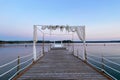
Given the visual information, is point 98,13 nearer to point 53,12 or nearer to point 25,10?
point 53,12

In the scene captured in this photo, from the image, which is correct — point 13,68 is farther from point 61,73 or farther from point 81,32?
point 81,32

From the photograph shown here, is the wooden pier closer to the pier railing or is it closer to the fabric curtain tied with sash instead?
the pier railing

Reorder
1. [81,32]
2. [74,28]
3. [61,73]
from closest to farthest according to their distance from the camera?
1. [61,73]
2. [81,32]
3. [74,28]

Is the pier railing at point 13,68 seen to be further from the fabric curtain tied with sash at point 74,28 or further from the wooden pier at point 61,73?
the fabric curtain tied with sash at point 74,28

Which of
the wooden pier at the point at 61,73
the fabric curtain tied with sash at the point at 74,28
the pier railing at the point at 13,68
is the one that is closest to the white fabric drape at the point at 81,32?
the fabric curtain tied with sash at the point at 74,28

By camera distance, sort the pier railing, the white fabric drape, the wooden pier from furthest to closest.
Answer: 1. the white fabric drape
2. the pier railing
3. the wooden pier

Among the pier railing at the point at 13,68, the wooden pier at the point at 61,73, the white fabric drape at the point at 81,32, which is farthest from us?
the white fabric drape at the point at 81,32

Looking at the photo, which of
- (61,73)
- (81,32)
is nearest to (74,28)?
(81,32)

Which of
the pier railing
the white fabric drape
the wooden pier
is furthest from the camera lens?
the white fabric drape

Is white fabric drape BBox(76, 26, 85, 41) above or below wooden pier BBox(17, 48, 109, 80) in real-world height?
above

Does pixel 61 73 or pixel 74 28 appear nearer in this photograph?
pixel 61 73

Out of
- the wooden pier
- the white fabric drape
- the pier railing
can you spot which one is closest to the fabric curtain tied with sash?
the white fabric drape

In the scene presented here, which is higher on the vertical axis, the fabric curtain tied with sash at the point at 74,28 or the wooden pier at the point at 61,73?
the fabric curtain tied with sash at the point at 74,28

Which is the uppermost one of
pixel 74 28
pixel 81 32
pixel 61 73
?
pixel 74 28
